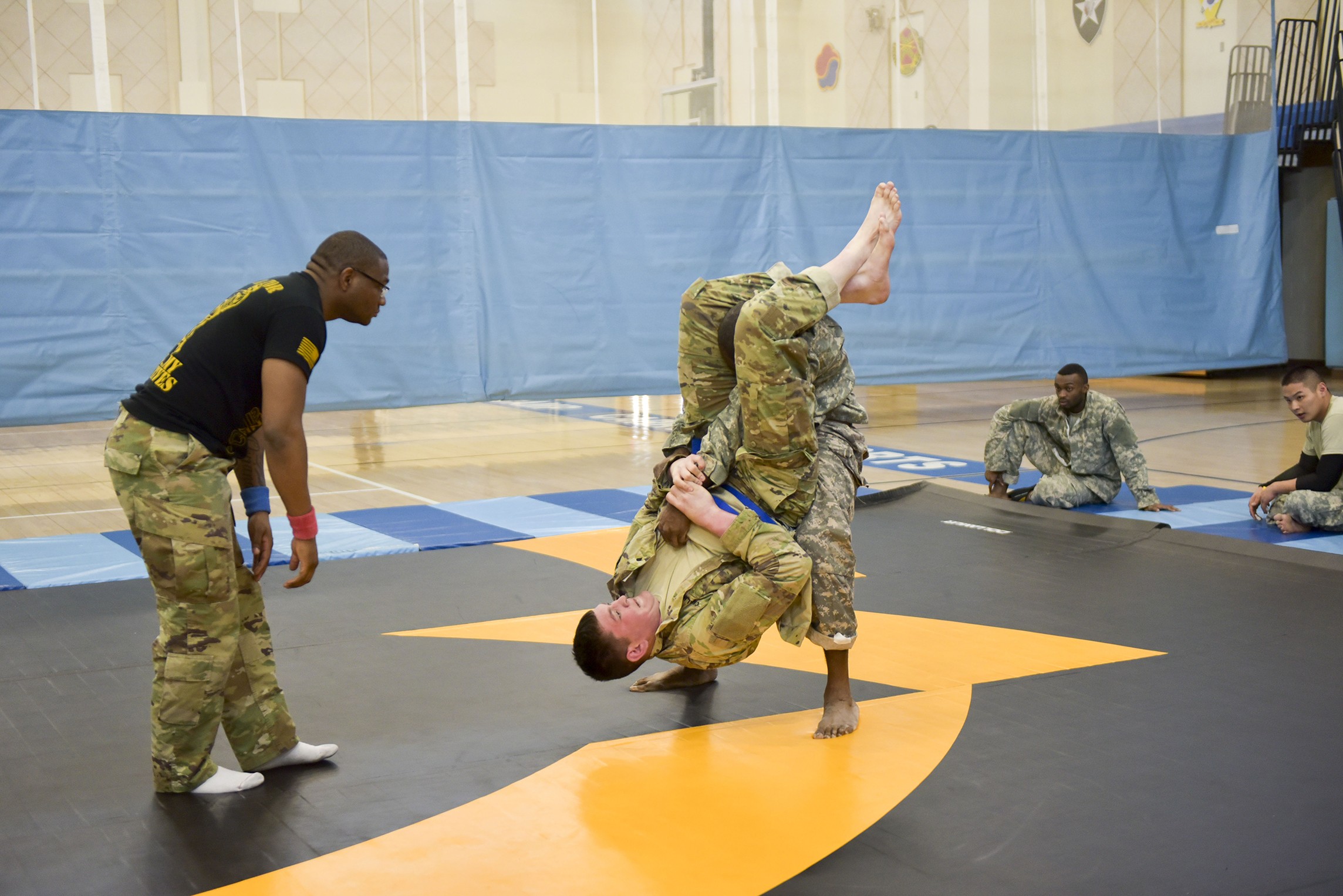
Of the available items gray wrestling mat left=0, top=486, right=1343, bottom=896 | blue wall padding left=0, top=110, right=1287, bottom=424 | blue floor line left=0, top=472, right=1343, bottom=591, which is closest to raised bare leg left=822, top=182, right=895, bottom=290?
gray wrestling mat left=0, top=486, right=1343, bottom=896

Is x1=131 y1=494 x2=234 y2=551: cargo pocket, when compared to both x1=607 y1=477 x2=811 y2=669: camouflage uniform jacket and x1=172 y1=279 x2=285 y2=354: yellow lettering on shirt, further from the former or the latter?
x1=607 y1=477 x2=811 y2=669: camouflage uniform jacket

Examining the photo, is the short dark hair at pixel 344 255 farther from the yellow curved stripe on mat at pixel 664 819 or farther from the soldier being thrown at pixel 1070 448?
the soldier being thrown at pixel 1070 448

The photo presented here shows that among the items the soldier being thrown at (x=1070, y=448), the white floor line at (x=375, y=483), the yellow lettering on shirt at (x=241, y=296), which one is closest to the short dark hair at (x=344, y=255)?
the yellow lettering on shirt at (x=241, y=296)

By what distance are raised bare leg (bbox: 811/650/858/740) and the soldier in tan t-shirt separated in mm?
2967

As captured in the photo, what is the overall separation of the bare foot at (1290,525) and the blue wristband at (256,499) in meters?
4.11

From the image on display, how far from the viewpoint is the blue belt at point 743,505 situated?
112 inches

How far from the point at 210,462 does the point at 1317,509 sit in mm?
4348

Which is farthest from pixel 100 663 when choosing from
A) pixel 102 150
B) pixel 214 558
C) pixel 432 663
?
pixel 102 150

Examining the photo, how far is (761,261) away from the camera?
327 inches

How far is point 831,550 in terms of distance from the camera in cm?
286

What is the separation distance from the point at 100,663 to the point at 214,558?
1.29 meters

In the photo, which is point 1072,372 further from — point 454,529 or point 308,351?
point 308,351

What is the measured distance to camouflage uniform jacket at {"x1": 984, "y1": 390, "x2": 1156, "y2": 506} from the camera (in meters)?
5.46

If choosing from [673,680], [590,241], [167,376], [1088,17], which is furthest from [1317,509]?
[1088,17]
